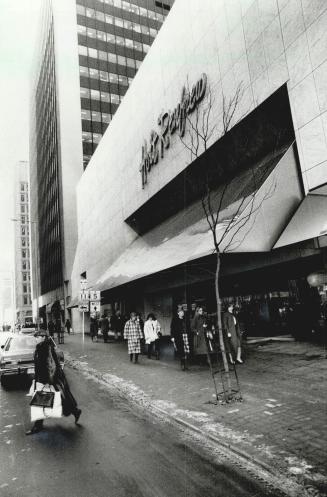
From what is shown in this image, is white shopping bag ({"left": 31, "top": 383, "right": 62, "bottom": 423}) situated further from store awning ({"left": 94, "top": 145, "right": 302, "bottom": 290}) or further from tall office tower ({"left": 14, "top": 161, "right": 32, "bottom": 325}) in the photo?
tall office tower ({"left": 14, "top": 161, "right": 32, "bottom": 325})

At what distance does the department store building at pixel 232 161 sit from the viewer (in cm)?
925

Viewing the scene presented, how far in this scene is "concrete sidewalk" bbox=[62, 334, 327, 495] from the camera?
4004mm

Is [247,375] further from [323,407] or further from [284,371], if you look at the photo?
[323,407]

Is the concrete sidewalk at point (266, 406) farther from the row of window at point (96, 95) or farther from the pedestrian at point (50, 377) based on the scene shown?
the row of window at point (96, 95)

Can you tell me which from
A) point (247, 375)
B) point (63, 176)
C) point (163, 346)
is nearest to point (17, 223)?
point (63, 176)

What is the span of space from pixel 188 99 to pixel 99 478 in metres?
14.0

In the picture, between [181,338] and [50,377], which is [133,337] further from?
[50,377]

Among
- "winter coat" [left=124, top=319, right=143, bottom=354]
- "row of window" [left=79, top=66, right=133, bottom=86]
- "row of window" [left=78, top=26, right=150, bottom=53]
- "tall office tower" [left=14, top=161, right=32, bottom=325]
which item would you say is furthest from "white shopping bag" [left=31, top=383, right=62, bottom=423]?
"tall office tower" [left=14, top=161, right=32, bottom=325]

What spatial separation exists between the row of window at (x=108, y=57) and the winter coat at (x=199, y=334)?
174 feet

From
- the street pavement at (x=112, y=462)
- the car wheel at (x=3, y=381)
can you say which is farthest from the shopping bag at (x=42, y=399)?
the car wheel at (x=3, y=381)

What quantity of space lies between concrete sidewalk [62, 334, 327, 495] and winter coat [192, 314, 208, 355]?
20.5 inches

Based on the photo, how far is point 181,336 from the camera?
10211 millimetres

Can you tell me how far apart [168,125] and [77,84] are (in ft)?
135

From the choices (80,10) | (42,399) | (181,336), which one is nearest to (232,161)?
(181,336)
